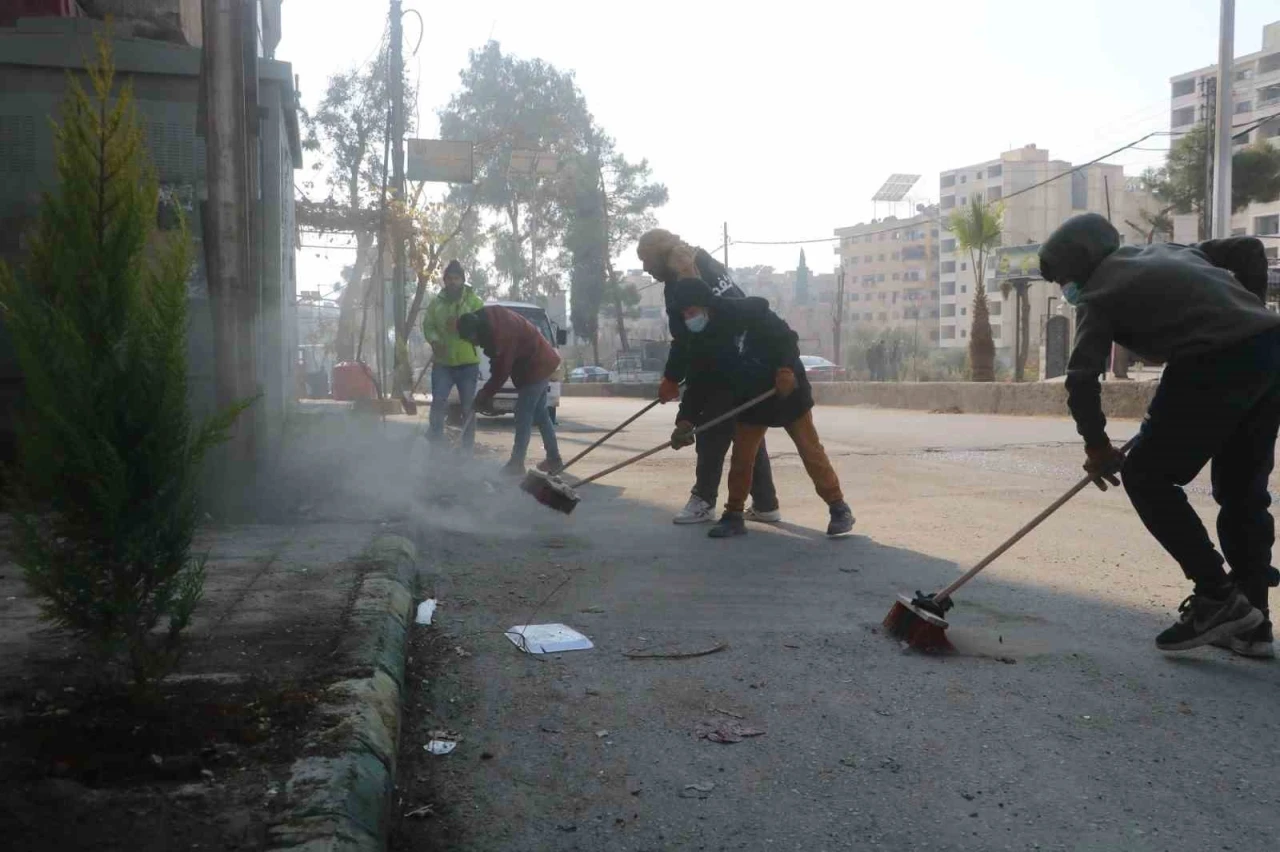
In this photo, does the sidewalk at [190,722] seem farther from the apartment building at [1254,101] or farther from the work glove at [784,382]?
the apartment building at [1254,101]

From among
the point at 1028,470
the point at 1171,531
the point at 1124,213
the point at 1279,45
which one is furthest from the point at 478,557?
the point at 1124,213

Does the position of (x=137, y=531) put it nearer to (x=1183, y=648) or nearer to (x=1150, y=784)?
(x=1150, y=784)

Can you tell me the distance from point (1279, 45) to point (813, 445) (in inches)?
3952

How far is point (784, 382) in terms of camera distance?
248 inches

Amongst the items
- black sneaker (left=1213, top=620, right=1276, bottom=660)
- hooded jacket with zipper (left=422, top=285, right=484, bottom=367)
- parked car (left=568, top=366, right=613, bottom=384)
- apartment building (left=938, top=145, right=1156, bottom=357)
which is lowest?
parked car (left=568, top=366, right=613, bottom=384)

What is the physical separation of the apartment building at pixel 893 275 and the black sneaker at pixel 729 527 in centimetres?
11996

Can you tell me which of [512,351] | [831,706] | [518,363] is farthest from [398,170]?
[831,706]

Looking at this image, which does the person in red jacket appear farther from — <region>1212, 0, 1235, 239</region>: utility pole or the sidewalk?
<region>1212, 0, 1235, 239</region>: utility pole

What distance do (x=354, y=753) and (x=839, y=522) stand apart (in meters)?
4.25

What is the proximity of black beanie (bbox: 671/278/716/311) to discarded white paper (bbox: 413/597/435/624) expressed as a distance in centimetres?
263

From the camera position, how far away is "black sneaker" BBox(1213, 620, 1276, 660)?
12.5ft

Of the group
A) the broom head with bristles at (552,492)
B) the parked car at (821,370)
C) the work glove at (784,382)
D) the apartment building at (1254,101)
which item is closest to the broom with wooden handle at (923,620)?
the work glove at (784,382)

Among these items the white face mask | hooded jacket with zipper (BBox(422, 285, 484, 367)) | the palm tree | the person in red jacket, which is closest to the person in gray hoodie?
the white face mask

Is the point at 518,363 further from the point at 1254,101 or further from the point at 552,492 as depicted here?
the point at 1254,101
